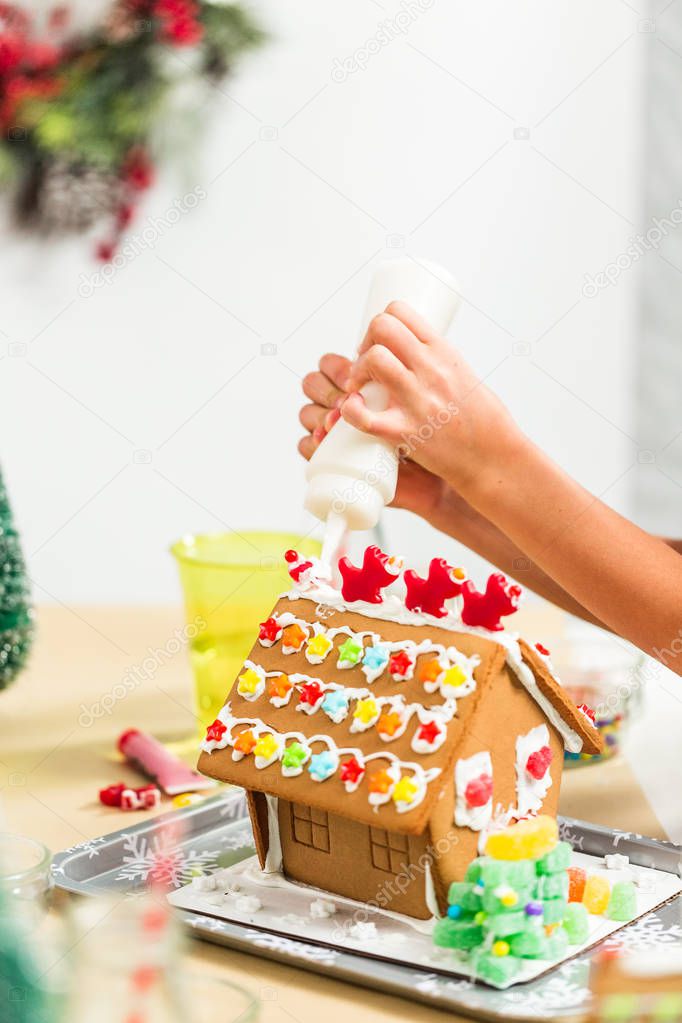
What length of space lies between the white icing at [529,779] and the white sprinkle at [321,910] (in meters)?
0.14

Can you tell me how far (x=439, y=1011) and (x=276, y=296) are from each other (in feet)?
5.67

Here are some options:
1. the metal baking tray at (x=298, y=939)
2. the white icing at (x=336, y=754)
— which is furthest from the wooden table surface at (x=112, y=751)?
the white icing at (x=336, y=754)

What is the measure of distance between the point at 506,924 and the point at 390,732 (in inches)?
5.4

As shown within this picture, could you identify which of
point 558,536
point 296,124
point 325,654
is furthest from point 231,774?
point 296,124

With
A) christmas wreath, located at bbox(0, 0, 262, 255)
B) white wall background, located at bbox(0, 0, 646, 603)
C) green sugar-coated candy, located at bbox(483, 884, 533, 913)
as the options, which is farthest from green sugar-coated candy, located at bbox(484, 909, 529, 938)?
christmas wreath, located at bbox(0, 0, 262, 255)

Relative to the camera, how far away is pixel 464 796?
855 mm

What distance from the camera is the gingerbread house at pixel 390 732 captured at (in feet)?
2.80

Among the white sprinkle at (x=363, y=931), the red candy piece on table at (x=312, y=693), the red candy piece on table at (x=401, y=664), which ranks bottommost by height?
the white sprinkle at (x=363, y=931)

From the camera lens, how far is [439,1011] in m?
0.78

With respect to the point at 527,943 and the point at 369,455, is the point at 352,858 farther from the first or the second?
the point at 369,455

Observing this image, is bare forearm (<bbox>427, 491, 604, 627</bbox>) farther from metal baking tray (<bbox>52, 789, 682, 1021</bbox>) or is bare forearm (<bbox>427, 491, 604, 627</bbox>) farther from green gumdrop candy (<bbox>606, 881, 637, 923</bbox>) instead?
green gumdrop candy (<bbox>606, 881, 637, 923</bbox>)

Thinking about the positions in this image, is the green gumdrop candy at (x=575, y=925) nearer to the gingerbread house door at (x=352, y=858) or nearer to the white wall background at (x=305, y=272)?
the gingerbread house door at (x=352, y=858)

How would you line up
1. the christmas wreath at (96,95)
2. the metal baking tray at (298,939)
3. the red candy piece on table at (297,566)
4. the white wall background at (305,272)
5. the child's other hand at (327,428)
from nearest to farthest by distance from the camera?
the metal baking tray at (298,939), the red candy piece on table at (297,566), the child's other hand at (327,428), the christmas wreath at (96,95), the white wall background at (305,272)

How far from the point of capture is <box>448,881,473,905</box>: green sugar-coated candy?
A: 84 centimetres
